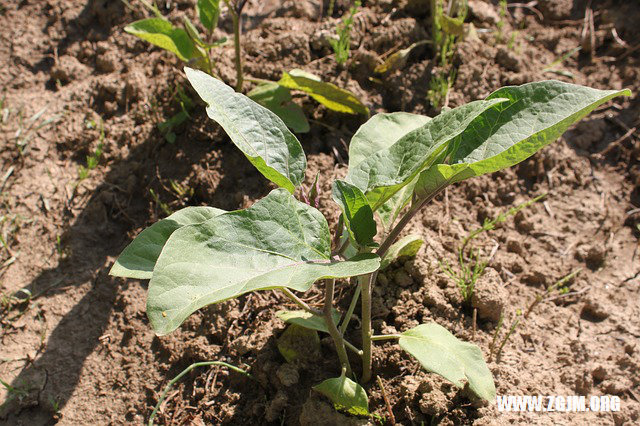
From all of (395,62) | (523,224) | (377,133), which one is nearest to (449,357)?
(377,133)

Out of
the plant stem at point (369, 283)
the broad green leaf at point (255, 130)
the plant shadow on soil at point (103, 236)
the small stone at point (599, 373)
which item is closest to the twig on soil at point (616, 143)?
the small stone at point (599, 373)

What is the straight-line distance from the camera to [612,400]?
85.9 inches

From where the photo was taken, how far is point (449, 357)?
178 centimetres

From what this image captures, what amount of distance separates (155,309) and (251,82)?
6.04ft

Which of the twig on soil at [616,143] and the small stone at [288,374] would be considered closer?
the small stone at [288,374]

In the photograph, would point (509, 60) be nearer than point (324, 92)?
No

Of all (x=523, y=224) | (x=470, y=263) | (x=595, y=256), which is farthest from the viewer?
(x=523, y=224)

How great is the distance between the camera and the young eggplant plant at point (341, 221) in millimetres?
1462

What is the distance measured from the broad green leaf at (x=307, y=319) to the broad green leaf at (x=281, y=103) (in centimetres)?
101

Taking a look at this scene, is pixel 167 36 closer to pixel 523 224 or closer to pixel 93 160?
pixel 93 160

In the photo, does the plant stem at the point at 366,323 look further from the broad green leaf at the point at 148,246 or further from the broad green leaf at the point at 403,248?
A: the broad green leaf at the point at 148,246

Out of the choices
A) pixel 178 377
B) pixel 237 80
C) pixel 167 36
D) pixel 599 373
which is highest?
pixel 167 36

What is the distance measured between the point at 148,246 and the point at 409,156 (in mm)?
901

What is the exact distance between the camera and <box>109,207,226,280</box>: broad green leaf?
183 cm
